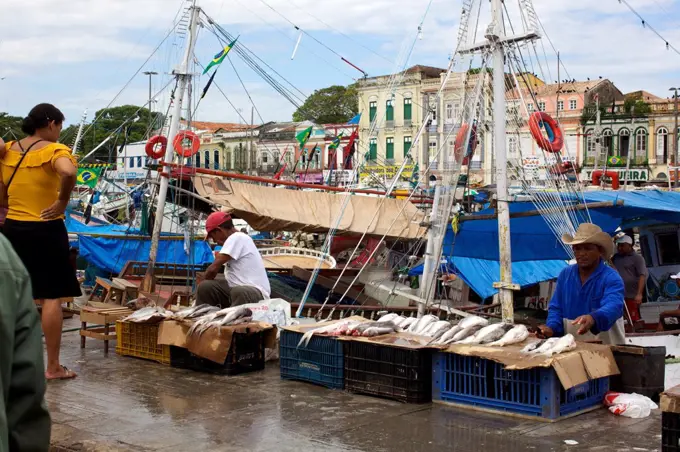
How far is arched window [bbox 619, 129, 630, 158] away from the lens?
7188 centimetres

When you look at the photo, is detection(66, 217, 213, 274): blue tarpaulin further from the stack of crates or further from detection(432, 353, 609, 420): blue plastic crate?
detection(432, 353, 609, 420): blue plastic crate

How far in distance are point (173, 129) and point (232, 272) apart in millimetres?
8498

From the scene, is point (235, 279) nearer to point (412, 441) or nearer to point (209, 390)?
point (209, 390)

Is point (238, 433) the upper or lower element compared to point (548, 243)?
lower

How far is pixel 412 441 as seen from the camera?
555cm

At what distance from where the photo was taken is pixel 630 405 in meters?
6.18

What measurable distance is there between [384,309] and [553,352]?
7.48 m

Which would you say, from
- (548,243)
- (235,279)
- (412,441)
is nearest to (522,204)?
(548,243)

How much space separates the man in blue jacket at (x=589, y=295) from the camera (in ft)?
21.4

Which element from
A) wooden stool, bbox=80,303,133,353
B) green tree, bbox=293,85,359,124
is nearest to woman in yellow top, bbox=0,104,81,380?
wooden stool, bbox=80,303,133,353

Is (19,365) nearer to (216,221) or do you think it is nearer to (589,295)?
(589,295)

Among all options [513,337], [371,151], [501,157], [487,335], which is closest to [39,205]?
[487,335]

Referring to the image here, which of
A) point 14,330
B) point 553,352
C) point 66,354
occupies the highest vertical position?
point 14,330

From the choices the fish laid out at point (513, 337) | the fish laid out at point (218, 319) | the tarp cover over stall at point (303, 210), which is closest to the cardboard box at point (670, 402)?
the fish laid out at point (513, 337)
